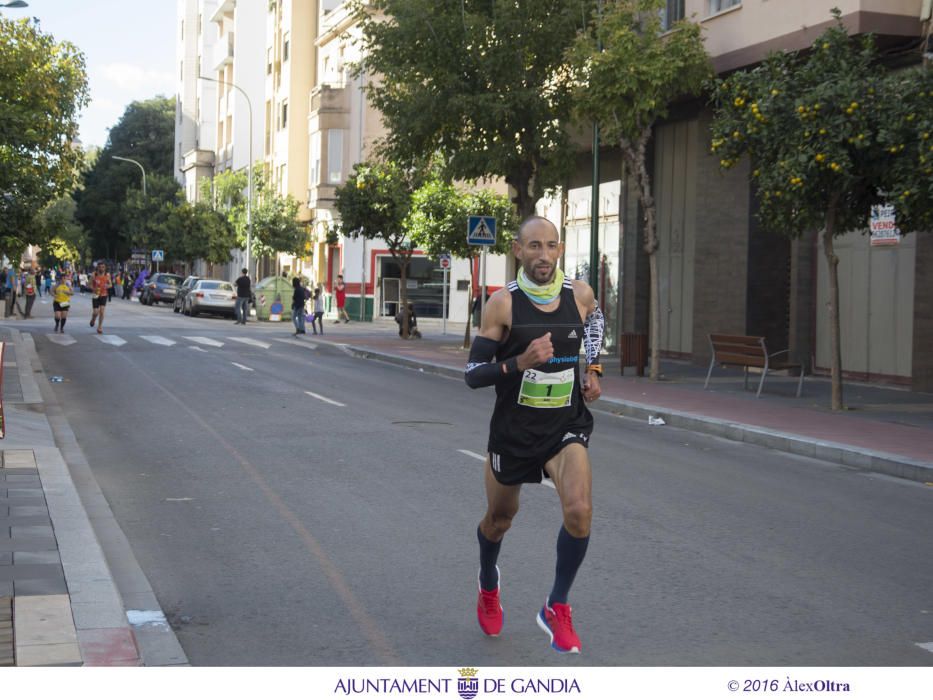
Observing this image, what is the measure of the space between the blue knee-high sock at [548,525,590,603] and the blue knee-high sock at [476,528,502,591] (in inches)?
14.8

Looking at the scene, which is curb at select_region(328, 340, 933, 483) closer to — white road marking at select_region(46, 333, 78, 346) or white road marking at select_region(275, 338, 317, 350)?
white road marking at select_region(275, 338, 317, 350)

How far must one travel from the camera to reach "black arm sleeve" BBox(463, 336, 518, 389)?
5.41m

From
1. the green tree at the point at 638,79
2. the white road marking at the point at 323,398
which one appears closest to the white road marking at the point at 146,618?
the white road marking at the point at 323,398

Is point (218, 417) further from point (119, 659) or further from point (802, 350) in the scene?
point (802, 350)

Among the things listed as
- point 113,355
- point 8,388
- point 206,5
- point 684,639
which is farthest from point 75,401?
point 206,5

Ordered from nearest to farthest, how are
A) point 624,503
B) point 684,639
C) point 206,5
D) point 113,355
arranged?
point 684,639 → point 624,503 → point 113,355 → point 206,5

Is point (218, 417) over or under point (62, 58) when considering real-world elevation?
under

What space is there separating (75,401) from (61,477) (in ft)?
24.5

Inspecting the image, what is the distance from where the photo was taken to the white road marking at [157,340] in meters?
30.5

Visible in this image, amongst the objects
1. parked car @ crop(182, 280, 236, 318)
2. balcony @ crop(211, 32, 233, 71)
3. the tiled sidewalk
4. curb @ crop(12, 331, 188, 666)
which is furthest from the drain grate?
balcony @ crop(211, 32, 233, 71)

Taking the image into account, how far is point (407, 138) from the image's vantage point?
28.2 m

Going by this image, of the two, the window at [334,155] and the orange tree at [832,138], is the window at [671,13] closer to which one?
the orange tree at [832,138]

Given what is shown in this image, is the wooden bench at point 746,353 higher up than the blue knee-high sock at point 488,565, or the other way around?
the wooden bench at point 746,353
